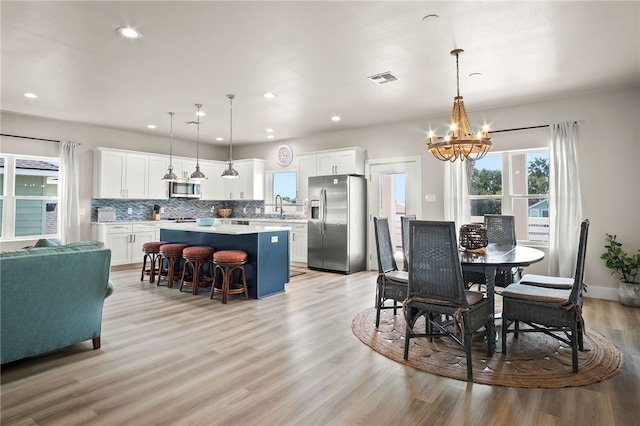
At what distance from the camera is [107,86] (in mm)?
4672

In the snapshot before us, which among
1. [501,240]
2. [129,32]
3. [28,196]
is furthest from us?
[28,196]

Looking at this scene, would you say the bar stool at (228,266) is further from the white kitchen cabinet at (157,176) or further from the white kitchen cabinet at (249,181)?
the white kitchen cabinet at (249,181)

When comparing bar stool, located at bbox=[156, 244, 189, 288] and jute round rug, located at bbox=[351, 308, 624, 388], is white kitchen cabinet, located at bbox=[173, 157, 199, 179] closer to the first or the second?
bar stool, located at bbox=[156, 244, 189, 288]

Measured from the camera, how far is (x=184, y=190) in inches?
317

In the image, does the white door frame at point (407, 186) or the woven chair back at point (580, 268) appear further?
the white door frame at point (407, 186)

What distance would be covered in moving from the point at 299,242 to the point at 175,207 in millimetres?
3139

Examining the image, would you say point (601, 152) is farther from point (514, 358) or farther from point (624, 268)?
point (514, 358)

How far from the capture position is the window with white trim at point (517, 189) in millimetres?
5395

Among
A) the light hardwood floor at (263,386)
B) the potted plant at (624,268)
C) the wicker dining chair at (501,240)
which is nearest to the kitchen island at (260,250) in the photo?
the light hardwood floor at (263,386)

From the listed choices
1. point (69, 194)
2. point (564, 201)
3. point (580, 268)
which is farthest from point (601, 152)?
point (69, 194)

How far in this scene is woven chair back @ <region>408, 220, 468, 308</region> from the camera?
267cm

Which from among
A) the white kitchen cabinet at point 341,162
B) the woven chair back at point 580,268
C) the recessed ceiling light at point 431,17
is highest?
the recessed ceiling light at point 431,17

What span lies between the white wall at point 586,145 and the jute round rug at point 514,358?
2.03 meters

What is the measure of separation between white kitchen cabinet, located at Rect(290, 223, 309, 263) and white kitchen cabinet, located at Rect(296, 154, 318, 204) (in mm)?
664
